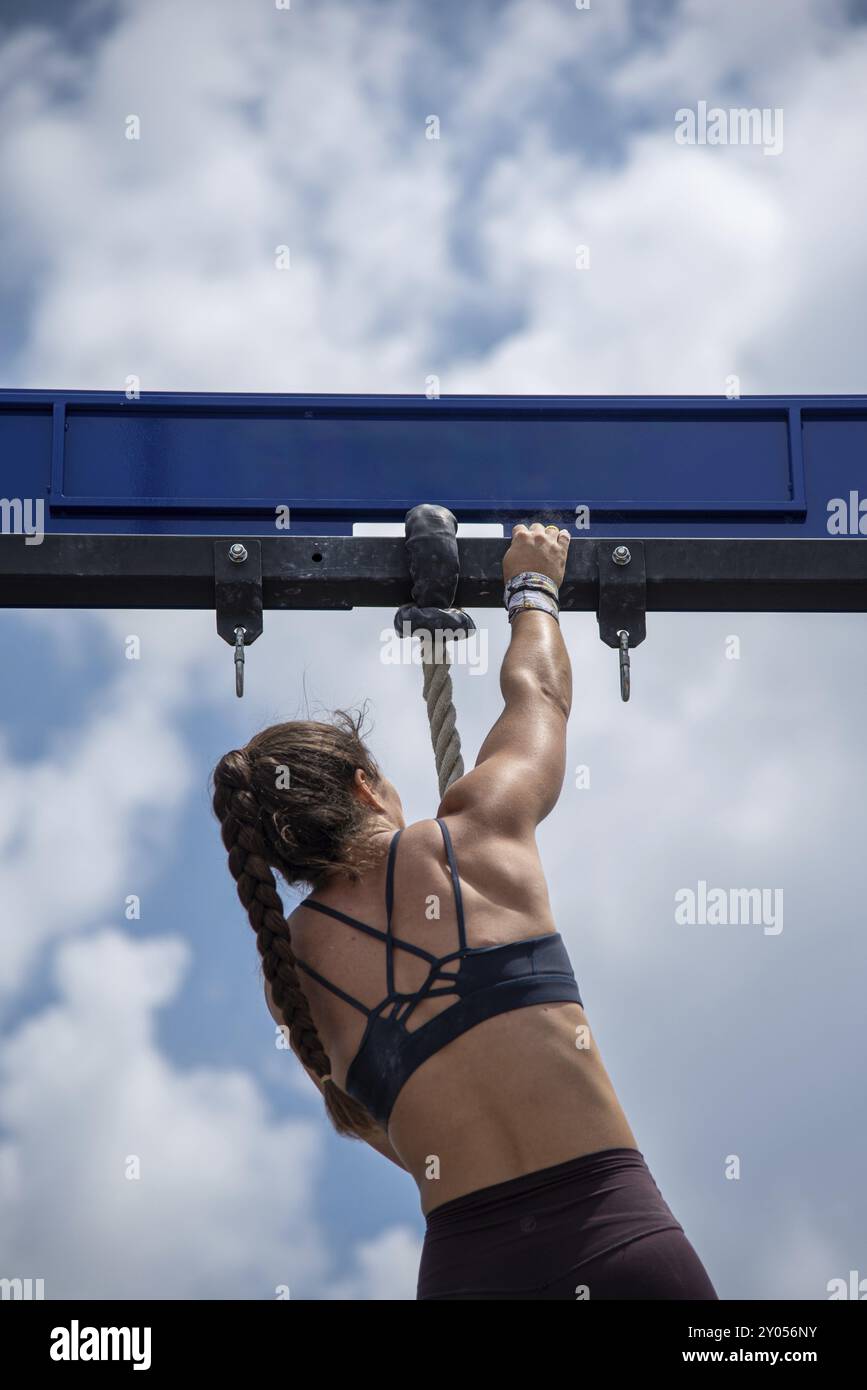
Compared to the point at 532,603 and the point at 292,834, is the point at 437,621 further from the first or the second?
the point at 292,834

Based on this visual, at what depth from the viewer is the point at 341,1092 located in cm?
366

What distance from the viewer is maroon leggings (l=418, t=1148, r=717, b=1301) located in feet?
10.3

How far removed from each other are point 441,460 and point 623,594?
1.84ft

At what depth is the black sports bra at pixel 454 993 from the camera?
3.32 meters

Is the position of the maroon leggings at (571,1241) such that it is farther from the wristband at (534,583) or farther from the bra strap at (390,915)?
the wristband at (534,583)

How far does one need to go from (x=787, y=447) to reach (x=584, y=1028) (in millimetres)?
1622

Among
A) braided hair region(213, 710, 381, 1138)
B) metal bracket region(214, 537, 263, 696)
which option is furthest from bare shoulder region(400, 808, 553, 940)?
metal bracket region(214, 537, 263, 696)

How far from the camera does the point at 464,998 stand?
Result: 333 centimetres

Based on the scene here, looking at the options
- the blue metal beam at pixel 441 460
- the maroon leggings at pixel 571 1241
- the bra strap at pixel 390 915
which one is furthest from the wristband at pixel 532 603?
the maroon leggings at pixel 571 1241

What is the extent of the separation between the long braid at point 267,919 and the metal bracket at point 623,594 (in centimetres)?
94

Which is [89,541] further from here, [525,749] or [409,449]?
[525,749]

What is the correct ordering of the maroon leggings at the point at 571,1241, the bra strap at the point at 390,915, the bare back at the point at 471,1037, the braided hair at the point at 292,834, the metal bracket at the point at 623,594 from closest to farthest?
the maroon leggings at the point at 571,1241 < the bare back at the point at 471,1037 < the bra strap at the point at 390,915 < the braided hair at the point at 292,834 < the metal bracket at the point at 623,594

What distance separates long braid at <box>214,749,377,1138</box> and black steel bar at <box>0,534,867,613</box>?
48cm
